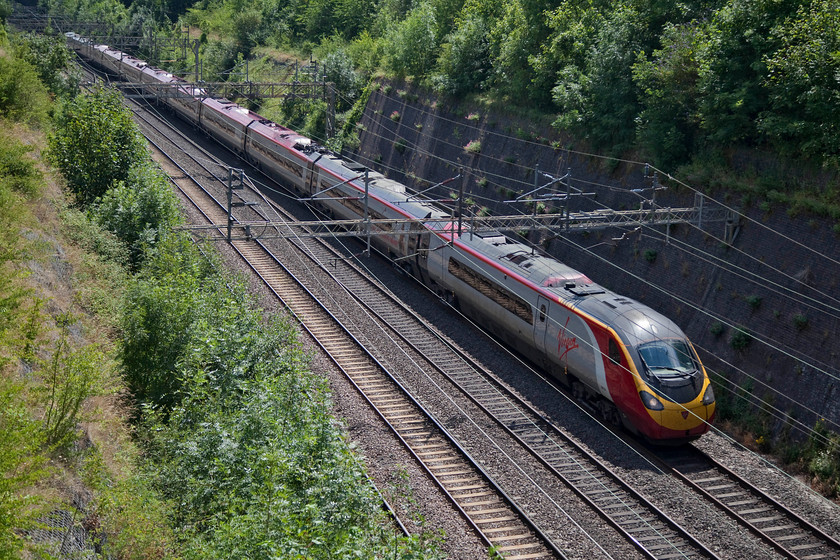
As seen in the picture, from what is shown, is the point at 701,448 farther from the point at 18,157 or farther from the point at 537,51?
the point at 537,51

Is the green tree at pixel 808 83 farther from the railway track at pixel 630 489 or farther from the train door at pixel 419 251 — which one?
the train door at pixel 419 251

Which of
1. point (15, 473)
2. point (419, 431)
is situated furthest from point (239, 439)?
point (419, 431)

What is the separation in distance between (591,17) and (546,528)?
23.6 metres

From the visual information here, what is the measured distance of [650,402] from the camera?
54.1ft

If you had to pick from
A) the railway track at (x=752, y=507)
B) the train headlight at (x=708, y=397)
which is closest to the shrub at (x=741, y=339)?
the train headlight at (x=708, y=397)

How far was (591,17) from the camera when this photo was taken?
103 feet

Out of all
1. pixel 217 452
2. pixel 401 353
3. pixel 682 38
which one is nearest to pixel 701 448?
pixel 401 353

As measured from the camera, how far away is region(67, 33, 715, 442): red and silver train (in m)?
16.8

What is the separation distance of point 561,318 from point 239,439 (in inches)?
362

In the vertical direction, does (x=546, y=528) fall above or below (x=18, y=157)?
below

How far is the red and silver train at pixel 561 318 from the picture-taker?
16.8 meters

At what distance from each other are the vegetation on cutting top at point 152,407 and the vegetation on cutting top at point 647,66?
1378cm

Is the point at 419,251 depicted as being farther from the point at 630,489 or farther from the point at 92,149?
the point at 630,489

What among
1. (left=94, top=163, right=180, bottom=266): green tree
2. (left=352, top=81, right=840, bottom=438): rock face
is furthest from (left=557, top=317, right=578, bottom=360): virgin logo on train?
(left=94, top=163, right=180, bottom=266): green tree
